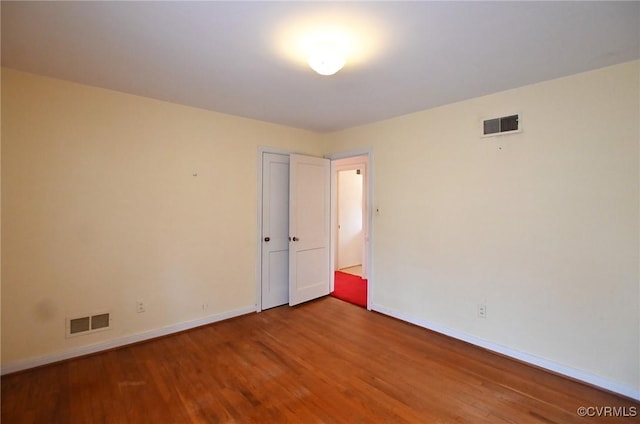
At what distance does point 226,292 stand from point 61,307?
5.03 ft

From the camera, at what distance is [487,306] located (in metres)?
2.89

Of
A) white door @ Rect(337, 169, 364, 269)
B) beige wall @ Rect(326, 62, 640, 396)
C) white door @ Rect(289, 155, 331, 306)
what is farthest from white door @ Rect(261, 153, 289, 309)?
white door @ Rect(337, 169, 364, 269)

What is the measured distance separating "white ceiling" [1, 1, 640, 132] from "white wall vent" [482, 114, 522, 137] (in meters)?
0.28

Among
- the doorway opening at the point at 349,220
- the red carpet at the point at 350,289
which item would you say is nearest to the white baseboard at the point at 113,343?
the red carpet at the point at 350,289

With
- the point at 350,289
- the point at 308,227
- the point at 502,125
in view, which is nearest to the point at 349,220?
the point at 350,289

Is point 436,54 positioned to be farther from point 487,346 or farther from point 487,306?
point 487,346

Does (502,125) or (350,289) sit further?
(350,289)

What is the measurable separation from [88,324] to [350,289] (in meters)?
3.45

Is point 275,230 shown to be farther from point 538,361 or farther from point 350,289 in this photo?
point 538,361

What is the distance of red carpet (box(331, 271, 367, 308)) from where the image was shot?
4373mm

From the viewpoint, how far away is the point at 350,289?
4895 millimetres

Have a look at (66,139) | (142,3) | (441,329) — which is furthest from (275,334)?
(142,3)

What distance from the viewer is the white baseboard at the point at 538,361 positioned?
2.19 meters

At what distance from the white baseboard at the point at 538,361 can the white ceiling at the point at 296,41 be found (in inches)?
94.8
